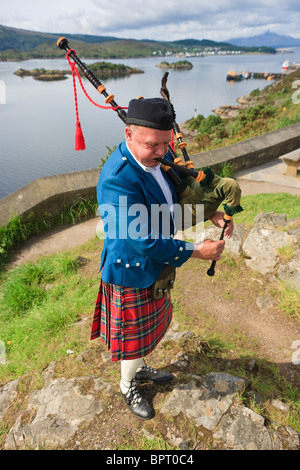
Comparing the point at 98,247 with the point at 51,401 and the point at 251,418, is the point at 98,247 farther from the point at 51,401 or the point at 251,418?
the point at 251,418

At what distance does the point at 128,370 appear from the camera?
243cm

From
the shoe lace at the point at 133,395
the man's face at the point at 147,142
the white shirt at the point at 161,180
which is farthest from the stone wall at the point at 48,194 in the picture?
the man's face at the point at 147,142

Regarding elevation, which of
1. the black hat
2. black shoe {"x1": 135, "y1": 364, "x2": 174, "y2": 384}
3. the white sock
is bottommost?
black shoe {"x1": 135, "y1": 364, "x2": 174, "y2": 384}

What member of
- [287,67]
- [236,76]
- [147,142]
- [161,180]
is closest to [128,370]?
[161,180]

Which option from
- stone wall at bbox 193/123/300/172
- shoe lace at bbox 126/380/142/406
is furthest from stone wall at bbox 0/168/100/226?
shoe lace at bbox 126/380/142/406

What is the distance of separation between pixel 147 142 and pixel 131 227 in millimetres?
511

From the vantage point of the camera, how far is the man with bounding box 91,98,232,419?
1.80m

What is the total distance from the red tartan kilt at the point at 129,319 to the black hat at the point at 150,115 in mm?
1094

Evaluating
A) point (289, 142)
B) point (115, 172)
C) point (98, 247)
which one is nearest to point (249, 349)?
point (115, 172)

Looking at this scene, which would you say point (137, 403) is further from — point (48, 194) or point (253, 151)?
point (253, 151)

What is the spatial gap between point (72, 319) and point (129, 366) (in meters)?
1.64

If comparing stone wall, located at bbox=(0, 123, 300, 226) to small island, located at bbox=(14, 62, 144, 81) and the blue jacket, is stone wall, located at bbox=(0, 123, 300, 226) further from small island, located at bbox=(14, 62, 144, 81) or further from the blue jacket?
small island, located at bbox=(14, 62, 144, 81)

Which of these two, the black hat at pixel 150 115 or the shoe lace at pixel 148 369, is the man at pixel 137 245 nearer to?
the black hat at pixel 150 115

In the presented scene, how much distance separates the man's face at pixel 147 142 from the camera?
5.76 feet
